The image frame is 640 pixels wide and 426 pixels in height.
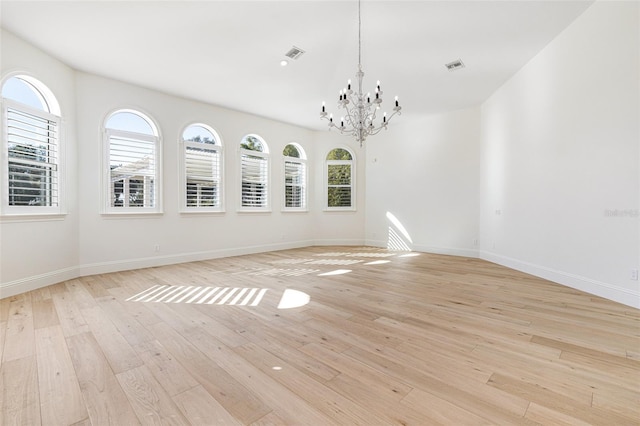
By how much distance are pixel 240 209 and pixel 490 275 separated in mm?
4984

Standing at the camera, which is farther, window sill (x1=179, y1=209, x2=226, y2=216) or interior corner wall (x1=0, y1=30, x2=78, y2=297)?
window sill (x1=179, y1=209, x2=226, y2=216)

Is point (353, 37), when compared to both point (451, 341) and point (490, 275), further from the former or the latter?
point (490, 275)

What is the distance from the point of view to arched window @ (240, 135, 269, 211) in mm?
6543

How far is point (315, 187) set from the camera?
7.97 metres

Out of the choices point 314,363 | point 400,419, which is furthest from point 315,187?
point 400,419

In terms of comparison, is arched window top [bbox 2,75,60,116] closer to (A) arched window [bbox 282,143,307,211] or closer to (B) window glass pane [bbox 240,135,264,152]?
(B) window glass pane [bbox 240,135,264,152]

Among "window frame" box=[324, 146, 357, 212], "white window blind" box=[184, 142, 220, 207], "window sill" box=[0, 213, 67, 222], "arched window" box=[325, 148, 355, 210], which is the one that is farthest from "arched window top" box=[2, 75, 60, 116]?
"arched window" box=[325, 148, 355, 210]

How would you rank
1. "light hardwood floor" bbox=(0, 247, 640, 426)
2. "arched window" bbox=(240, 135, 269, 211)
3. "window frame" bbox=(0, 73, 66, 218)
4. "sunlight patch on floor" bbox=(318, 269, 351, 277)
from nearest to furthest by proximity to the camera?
1. "light hardwood floor" bbox=(0, 247, 640, 426)
2. "window frame" bbox=(0, 73, 66, 218)
3. "sunlight patch on floor" bbox=(318, 269, 351, 277)
4. "arched window" bbox=(240, 135, 269, 211)

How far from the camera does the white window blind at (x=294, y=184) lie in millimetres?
7512

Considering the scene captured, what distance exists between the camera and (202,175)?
5.84 m

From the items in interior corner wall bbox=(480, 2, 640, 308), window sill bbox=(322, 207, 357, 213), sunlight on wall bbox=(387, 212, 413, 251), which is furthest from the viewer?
window sill bbox=(322, 207, 357, 213)

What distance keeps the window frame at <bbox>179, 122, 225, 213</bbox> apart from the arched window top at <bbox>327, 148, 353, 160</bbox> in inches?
122

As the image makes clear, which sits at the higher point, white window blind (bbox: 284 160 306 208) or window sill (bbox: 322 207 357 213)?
white window blind (bbox: 284 160 306 208)

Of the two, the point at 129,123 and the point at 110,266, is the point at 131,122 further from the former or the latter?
the point at 110,266
